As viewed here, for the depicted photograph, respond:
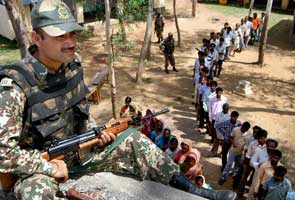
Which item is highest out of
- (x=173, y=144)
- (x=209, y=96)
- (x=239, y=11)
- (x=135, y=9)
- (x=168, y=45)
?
(x=135, y=9)

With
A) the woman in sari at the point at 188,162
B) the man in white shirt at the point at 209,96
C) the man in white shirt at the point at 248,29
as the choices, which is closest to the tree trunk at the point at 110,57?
the man in white shirt at the point at 209,96

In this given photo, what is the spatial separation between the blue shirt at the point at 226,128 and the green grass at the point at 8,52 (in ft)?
27.9

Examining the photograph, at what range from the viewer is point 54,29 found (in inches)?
95.1

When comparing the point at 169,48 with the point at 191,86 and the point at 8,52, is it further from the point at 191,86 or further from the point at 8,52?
the point at 8,52

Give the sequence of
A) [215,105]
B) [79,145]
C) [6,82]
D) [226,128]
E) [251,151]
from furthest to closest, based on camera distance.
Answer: [215,105] < [226,128] < [251,151] < [79,145] < [6,82]

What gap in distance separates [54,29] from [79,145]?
0.93m

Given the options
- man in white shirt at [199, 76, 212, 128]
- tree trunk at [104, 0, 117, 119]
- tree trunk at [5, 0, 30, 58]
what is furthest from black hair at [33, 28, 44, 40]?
tree trunk at [104, 0, 117, 119]

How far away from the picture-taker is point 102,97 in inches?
426

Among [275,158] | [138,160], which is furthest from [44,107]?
[275,158]

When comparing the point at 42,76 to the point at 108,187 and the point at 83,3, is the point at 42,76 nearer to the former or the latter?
the point at 108,187

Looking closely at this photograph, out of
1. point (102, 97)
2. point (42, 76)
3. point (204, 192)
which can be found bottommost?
point (102, 97)

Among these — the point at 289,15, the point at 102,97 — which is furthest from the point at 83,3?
the point at 289,15

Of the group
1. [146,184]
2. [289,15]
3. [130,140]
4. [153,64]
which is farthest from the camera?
[289,15]

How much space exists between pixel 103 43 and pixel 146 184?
12.4 meters
